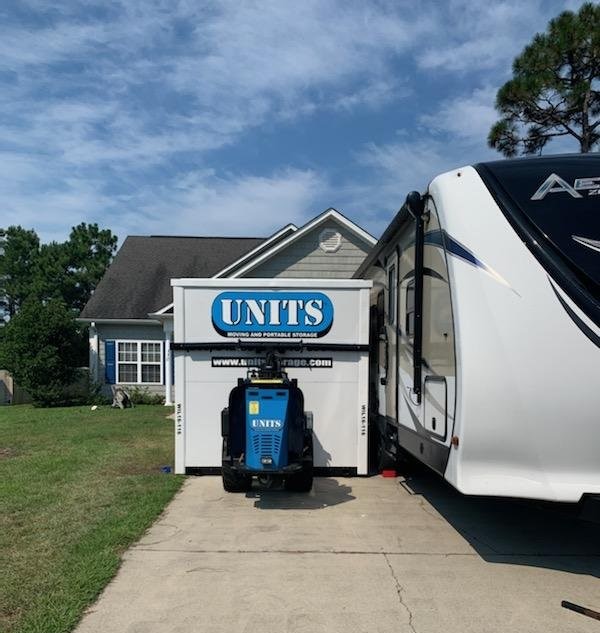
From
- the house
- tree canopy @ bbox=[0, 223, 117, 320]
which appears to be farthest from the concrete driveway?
tree canopy @ bbox=[0, 223, 117, 320]

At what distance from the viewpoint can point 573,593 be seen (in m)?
4.18

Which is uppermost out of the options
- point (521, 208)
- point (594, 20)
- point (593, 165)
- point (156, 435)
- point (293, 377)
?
point (594, 20)

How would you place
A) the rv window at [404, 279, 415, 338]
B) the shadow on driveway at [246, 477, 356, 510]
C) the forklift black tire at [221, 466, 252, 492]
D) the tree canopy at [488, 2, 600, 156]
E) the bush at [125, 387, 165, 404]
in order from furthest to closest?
the bush at [125, 387, 165, 404], the tree canopy at [488, 2, 600, 156], the forklift black tire at [221, 466, 252, 492], the shadow on driveway at [246, 477, 356, 510], the rv window at [404, 279, 415, 338]

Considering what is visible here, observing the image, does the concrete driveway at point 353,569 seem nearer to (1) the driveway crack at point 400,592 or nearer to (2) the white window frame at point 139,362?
(1) the driveway crack at point 400,592

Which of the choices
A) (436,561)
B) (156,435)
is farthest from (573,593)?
(156,435)

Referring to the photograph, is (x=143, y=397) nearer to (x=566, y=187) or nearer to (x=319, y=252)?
(x=319, y=252)

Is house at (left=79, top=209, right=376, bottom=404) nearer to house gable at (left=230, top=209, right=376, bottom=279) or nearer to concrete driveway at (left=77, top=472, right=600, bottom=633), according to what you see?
house gable at (left=230, top=209, right=376, bottom=279)

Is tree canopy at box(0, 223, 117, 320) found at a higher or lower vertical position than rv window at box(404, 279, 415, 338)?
higher

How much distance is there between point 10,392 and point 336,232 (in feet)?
42.3

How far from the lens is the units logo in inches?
300

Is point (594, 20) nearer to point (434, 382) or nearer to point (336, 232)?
point (336, 232)

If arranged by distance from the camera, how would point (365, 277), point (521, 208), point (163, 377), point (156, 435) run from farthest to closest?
point (163, 377), point (156, 435), point (365, 277), point (521, 208)

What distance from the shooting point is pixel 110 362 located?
1947 centimetres

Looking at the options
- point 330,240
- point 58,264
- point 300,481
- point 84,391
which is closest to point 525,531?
point 300,481
